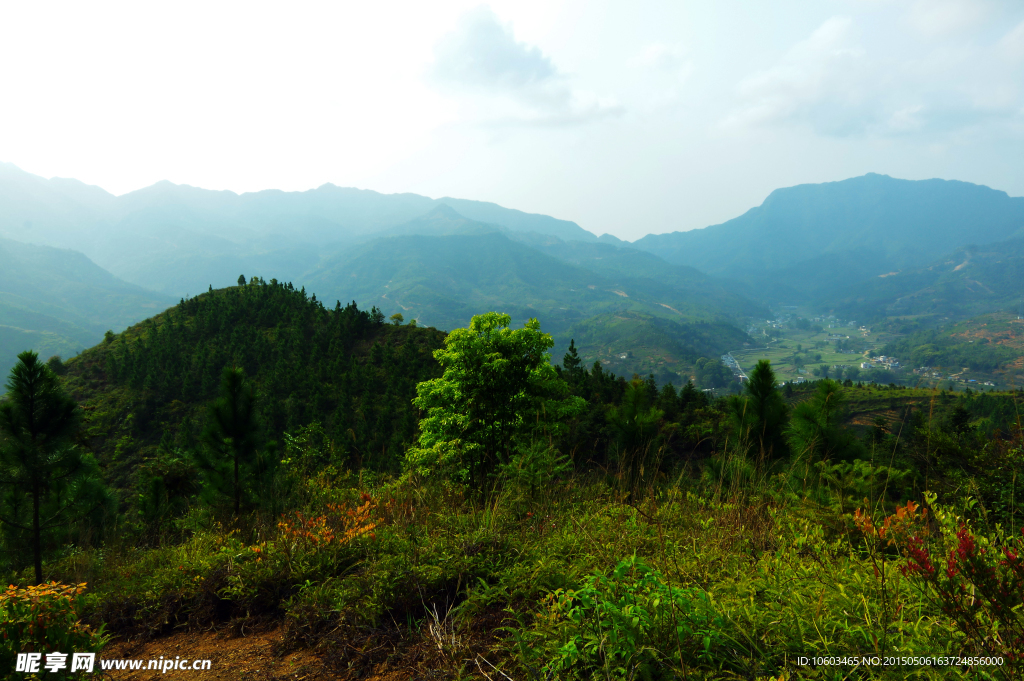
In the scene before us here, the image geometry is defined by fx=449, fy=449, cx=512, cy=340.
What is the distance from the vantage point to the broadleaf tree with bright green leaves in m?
12.0

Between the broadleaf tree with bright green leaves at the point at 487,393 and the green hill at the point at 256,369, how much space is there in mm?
13966

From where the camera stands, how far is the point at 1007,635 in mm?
1603

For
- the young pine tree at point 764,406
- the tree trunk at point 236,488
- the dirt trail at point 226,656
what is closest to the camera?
the dirt trail at point 226,656

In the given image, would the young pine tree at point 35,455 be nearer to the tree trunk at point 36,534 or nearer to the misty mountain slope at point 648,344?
the tree trunk at point 36,534

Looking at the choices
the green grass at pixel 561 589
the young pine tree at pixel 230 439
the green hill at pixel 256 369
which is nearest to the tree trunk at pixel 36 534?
the green grass at pixel 561 589

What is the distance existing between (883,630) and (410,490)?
12.2ft

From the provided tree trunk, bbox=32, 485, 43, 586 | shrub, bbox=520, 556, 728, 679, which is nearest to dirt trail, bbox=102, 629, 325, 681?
shrub, bbox=520, 556, 728, 679

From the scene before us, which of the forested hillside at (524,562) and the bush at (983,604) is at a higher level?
the bush at (983,604)

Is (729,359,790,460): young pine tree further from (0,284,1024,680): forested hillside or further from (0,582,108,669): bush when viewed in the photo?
(0,582,108,669): bush

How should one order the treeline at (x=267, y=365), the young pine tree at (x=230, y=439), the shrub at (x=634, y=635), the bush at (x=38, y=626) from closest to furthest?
the shrub at (x=634, y=635), the bush at (x=38, y=626), the young pine tree at (x=230, y=439), the treeline at (x=267, y=365)

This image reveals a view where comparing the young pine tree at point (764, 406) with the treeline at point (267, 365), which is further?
the treeline at point (267, 365)

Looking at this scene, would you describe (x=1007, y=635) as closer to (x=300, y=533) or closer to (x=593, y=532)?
(x=593, y=532)

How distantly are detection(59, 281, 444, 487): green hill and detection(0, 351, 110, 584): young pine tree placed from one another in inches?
854

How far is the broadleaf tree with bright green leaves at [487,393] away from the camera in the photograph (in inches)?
471
